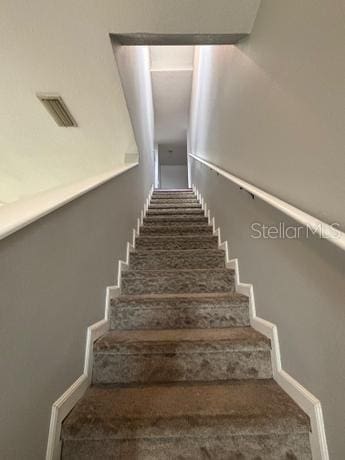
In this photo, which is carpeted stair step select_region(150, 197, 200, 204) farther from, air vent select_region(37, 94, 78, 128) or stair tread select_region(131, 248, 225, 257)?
air vent select_region(37, 94, 78, 128)

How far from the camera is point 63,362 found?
3.45 feet

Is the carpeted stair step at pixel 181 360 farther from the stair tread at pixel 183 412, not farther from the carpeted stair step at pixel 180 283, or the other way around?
the carpeted stair step at pixel 180 283

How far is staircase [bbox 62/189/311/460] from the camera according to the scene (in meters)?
0.98

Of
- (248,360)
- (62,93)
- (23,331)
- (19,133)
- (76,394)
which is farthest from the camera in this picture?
(19,133)

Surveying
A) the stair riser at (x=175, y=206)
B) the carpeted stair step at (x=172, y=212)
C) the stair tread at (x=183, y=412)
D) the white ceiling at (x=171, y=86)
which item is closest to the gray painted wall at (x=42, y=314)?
the stair tread at (x=183, y=412)

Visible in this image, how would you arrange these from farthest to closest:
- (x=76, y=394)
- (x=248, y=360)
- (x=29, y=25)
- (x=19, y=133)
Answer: (x=19, y=133) → (x=29, y=25) → (x=248, y=360) → (x=76, y=394)

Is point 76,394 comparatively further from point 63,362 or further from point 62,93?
point 62,93

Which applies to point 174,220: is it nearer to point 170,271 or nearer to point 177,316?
point 170,271

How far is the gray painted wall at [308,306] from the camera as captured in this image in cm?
87

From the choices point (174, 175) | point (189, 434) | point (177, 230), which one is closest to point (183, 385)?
point (189, 434)

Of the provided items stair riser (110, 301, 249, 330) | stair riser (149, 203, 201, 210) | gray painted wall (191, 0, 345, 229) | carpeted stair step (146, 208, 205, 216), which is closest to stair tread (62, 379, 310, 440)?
stair riser (110, 301, 249, 330)

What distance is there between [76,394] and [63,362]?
0.19 meters

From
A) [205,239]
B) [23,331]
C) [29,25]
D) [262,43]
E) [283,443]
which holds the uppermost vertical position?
[29,25]

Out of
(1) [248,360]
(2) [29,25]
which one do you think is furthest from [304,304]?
(2) [29,25]
